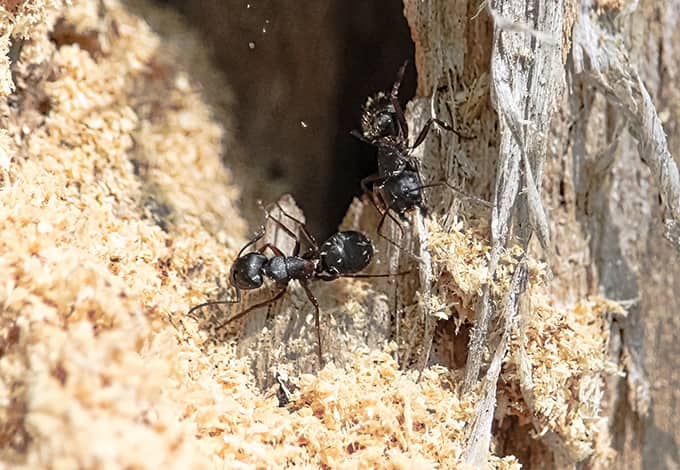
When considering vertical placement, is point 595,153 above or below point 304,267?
above

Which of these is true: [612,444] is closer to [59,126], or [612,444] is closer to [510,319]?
[510,319]

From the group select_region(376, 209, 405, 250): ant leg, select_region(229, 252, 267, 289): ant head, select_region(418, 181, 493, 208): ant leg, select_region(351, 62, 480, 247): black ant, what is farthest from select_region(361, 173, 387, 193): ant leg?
select_region(229, 252, 267, 289): ant head

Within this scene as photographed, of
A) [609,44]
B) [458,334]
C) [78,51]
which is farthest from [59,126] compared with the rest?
[609,44]

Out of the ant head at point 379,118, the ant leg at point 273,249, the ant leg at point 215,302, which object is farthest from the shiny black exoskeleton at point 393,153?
the ant leg at point 215,302

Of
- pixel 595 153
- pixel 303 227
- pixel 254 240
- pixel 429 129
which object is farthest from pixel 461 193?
pixel 254 240

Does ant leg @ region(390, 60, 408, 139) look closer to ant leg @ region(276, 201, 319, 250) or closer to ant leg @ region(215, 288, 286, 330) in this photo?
ant leg @ region(276, 201, 319, 250)

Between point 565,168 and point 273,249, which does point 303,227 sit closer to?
point 273,249

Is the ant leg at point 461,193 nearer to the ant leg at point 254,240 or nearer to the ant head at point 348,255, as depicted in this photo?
the ant head at point 348,255
